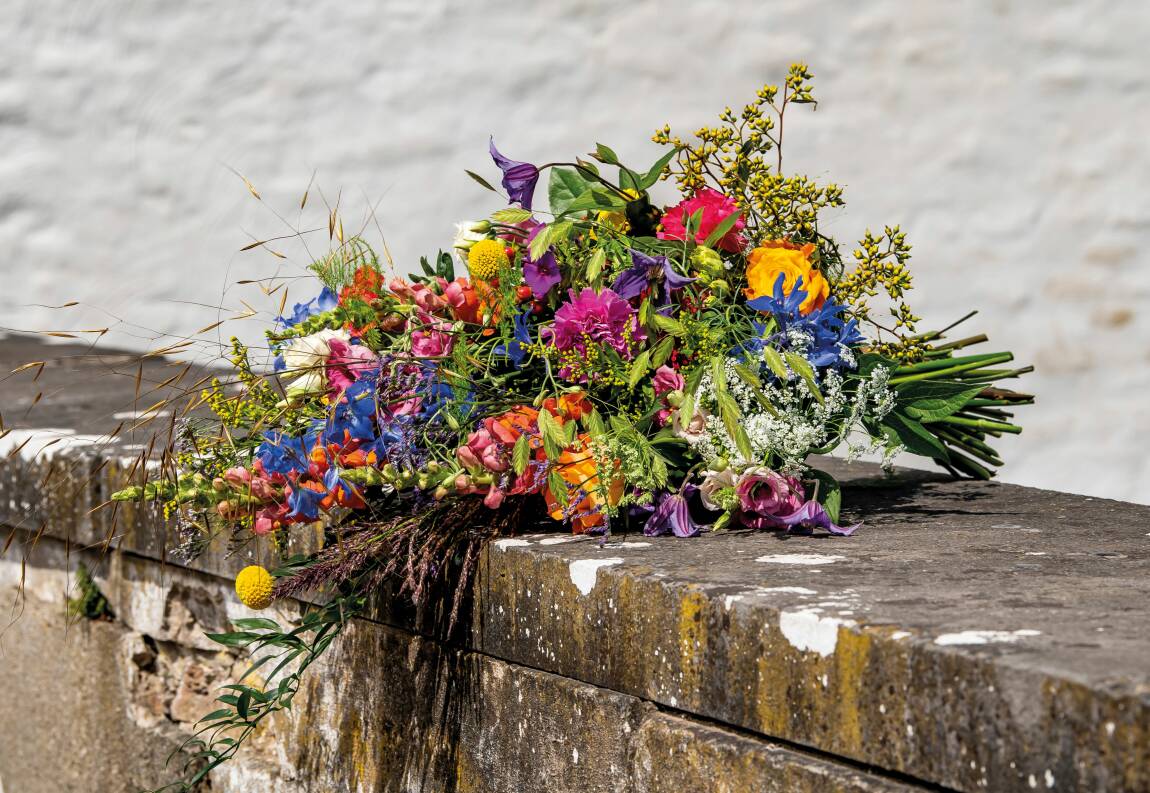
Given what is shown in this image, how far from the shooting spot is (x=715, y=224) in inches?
61.4

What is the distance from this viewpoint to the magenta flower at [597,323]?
4.92ft

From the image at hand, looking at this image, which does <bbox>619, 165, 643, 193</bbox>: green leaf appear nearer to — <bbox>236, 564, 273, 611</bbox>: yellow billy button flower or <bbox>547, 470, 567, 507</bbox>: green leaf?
<bbox>547, 470, 567, 507</bbox>: green leaf

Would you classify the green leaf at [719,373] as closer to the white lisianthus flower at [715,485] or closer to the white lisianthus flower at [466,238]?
the white lisianthus flower at [715,485]

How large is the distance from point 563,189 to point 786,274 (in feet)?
1.14

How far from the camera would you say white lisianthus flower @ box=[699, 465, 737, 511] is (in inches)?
57.9

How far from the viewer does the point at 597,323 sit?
4.92 ft

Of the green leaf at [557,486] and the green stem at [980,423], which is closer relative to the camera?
the green leaf at [557,486]

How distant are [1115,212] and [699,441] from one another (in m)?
2.17

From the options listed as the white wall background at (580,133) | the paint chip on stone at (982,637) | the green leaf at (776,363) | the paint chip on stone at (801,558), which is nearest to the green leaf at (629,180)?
the green leaf at (776,363)

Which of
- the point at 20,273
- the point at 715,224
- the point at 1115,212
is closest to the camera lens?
the point at 715,224

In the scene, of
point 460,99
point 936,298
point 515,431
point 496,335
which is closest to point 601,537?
point 515,431

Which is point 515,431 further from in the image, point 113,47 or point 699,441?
point 113,47

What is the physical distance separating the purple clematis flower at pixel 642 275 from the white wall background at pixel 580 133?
1.48 meters

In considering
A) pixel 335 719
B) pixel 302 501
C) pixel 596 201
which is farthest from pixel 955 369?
pixel 335 719
